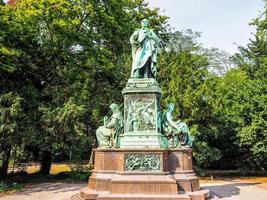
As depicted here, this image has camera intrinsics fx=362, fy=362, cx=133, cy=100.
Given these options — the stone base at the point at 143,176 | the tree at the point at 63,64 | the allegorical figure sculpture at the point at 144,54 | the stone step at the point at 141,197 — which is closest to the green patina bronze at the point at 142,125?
the allegorical figure sculpture at the point at 144,54

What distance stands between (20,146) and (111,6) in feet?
34.5

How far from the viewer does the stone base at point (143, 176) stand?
10648 mm

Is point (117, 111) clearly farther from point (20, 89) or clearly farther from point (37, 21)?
point (37, 21)

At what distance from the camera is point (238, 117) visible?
24391 millimetres

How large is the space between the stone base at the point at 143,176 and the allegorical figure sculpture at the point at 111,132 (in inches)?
19.7

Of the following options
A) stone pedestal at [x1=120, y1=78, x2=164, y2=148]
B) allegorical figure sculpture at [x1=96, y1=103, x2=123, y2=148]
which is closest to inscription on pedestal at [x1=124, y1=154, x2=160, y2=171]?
stone pedestal at [x1=120, y1=78, x2=164, y2=148]

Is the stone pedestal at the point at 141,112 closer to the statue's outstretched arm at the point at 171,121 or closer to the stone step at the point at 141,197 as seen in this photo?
the statue's outstretched arm at the point at 171,121

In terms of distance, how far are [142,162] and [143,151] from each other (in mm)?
343

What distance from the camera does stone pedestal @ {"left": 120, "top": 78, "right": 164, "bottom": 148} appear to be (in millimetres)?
12203

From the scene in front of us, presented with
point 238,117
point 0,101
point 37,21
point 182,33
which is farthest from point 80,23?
point 182,33

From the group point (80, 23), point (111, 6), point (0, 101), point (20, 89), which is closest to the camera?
point (0, 101)

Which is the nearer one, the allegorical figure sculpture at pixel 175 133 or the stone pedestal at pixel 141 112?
the stone pedestal at pixel 141 112

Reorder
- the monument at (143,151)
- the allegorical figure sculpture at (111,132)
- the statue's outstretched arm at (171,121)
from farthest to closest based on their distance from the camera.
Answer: the statue's outstretched arm at (171,121)
the allegorical figure sculpture at (111,132)
the monument at (143,151)

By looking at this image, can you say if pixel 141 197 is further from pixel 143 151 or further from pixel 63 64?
pixel 63 64
